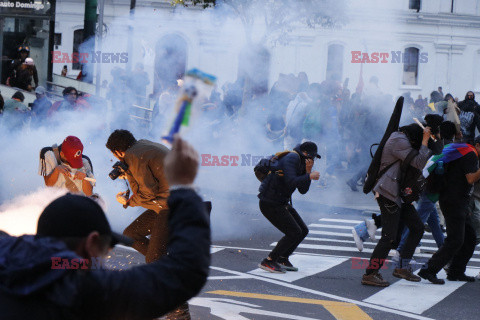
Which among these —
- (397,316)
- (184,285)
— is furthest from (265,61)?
(184,285)

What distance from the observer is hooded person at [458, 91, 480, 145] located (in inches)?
702

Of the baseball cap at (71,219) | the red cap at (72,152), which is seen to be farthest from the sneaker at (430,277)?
the baseball cap at (71,219)

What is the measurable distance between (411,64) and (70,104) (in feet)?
68.6

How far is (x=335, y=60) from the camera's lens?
27453 mm

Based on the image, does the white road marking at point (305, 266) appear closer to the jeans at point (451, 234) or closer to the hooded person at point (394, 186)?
the hooded person at point (394, 186)

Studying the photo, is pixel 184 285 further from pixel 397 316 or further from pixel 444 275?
pixel 444 275

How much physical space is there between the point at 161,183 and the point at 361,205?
8842 millimetres

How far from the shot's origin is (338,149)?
1639cm

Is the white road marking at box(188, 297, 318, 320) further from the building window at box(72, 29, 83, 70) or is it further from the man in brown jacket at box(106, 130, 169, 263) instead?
the building window at box(72, 29, 83, 70)

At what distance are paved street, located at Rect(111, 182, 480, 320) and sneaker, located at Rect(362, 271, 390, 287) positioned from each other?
3.3 inches

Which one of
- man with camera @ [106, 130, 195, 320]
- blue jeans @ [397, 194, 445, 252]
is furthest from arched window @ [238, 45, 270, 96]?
man with camera @ [106, 130, 195, 320]

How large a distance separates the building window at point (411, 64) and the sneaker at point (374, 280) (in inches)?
814

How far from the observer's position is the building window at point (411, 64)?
2853 cm

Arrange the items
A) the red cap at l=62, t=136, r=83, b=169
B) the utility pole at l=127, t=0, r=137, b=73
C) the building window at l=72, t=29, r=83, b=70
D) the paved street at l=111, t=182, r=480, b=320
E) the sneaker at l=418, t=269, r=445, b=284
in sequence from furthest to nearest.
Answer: the building window at l=72, t=29, r=83, b=70 < the utility pole at l=127, t=0, r=137, b=73 < the sneaker at l=418, t=269, r=445, b=284 < the red cap at l=62, t=136, r=83, b=169 < the paved street at l=111, t=182, r=480, b=320
